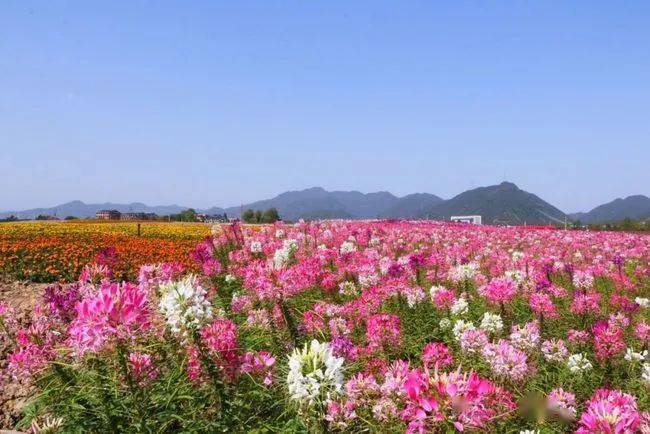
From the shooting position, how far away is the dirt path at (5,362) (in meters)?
4.80

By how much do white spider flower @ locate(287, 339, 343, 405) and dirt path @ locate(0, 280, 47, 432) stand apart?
2.56 m

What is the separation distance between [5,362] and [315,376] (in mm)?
5218

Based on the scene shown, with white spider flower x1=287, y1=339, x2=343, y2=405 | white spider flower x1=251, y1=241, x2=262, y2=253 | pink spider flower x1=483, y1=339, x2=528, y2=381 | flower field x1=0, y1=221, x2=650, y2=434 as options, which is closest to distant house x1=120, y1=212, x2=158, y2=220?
white spider flower x1=251, y1=241, x2=262, y2=253

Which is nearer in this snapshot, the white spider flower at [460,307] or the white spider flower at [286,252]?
the white spider flower at [460,307]

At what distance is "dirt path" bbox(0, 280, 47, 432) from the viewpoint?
15.8 feet

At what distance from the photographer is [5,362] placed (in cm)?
566

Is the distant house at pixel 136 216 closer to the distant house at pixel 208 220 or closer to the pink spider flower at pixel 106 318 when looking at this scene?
the distant house at pixel 208 220

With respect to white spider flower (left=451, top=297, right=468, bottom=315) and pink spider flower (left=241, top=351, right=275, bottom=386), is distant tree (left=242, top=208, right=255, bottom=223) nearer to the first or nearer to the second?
white spider flower (left=451, top=297, right=468, bottom=315)

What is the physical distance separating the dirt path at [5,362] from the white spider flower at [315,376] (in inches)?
101

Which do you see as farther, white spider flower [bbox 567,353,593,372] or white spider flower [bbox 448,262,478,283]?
white spider flower [bbox 448,262,478,283]

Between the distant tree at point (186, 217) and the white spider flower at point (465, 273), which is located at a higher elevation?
the distant tree at point (186, 217)

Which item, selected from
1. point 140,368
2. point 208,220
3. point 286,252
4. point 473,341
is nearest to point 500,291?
point 473,341

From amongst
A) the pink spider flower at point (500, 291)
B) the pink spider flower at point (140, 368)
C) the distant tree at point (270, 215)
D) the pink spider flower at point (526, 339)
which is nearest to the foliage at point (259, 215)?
the distant tree at point (270, 215)

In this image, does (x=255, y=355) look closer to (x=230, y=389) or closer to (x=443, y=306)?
(x=230, y=389)
